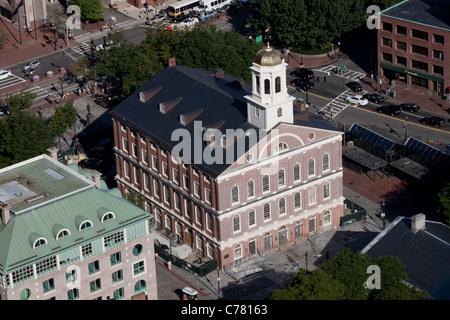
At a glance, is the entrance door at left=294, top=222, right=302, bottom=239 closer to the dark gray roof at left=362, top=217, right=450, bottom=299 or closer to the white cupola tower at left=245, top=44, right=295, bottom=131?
the white cupola tower at left=245, top=44, right=295, bottom=131

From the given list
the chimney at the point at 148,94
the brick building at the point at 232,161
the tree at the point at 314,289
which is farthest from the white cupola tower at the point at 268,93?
the tree at the point at 314,289

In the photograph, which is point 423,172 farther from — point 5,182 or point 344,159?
point 5,182

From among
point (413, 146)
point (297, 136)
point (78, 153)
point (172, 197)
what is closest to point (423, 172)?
point (413, 146)

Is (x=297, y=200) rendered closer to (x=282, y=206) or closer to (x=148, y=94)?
(x=282, y=206)

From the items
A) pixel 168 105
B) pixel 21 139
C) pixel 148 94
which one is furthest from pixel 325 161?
pixel 21 139

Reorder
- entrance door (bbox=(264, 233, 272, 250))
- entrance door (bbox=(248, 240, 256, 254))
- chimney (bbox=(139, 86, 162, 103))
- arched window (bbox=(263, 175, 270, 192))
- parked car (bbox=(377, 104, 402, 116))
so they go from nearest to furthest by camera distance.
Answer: arched window (bbox=(263, 175, 270, 192))
entrance door (bbox=(248, 240, 256, 254))
entrance door (bbox=(264, 233, 272, 250))
chimney (bbox=(139, 86, 162, 103))
parked car (bbox=(377, 104, 402, 116))

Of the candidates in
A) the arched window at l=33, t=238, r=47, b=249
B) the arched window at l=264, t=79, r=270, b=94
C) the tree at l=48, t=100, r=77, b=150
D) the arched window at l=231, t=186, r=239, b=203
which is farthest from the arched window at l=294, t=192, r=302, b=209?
the tree at l=48, t=100, r=77, b=150
